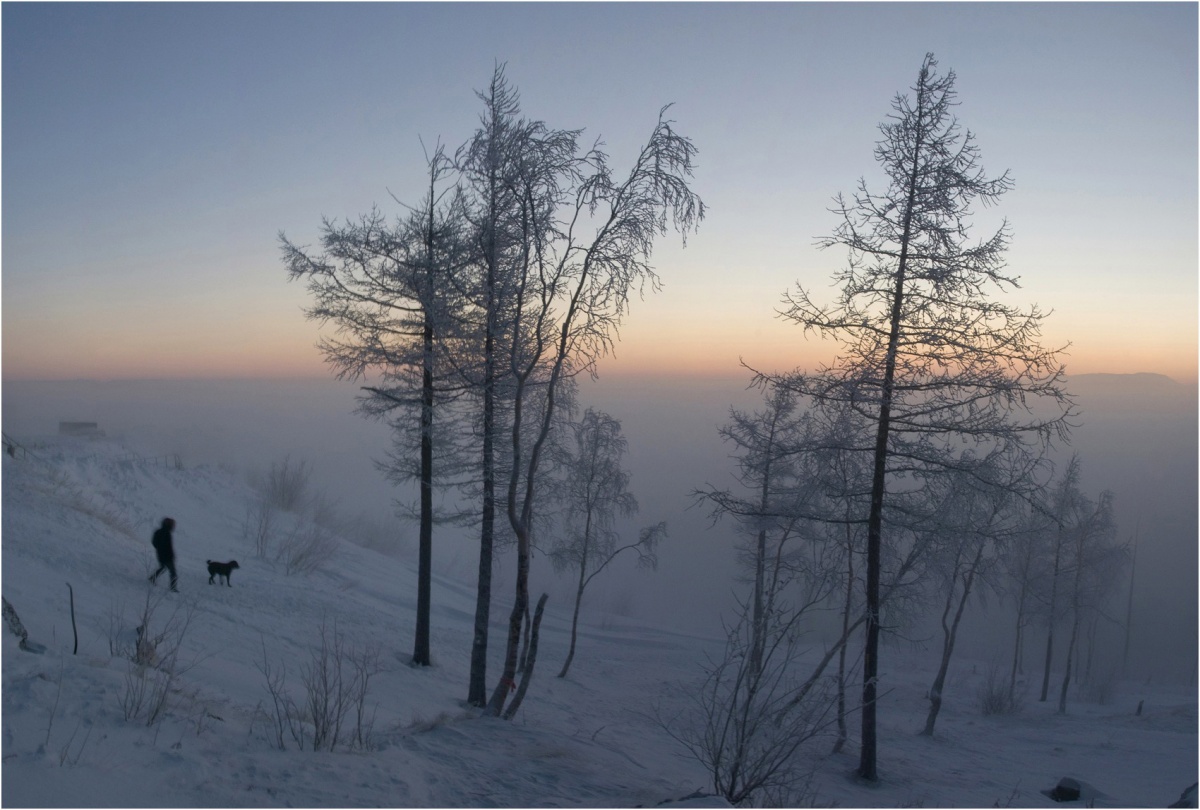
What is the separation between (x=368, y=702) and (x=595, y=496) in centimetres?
1013

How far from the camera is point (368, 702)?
9.68 meters

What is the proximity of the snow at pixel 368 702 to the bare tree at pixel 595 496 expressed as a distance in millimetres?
3406

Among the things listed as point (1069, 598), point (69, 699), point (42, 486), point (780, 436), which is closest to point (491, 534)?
point (69, 699)

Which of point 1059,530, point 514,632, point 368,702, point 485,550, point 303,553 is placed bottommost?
point 303,553

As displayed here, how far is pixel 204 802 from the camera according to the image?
452 centimetres

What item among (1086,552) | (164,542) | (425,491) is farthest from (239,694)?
(1086,552)

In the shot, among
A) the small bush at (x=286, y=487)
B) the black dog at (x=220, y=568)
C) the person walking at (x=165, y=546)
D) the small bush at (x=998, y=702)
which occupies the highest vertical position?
the person walking at (x=165, y=546)

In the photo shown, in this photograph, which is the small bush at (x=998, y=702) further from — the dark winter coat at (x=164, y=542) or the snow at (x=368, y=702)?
the dark winter coat at (x=164, y=542)

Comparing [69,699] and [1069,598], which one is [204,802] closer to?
[69,699]

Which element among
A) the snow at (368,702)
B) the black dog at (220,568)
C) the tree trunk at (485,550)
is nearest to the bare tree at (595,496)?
the snow at (368,702)

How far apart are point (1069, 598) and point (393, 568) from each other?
27.7 meters

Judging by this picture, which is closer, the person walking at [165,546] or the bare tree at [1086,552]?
the person walking at [165,546]

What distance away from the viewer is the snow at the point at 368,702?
504 centimetres

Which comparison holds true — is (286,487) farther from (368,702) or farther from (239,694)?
(239,694)
